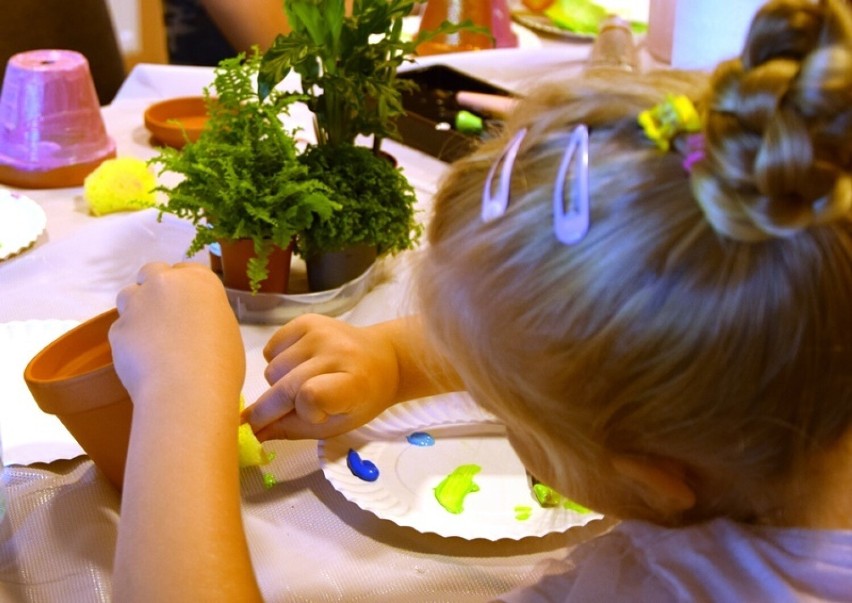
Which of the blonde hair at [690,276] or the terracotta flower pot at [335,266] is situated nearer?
the blonde hair at [690,276]

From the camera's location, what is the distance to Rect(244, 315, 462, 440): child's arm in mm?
660

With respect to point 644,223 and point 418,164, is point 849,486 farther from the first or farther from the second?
point 418,164

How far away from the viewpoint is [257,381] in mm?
759

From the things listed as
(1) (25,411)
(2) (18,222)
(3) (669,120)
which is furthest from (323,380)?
(2) (18,222)

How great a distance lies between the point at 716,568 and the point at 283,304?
18.5 inches

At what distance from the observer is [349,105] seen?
83cm

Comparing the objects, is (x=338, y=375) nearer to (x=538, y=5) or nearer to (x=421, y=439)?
(x=421, y=439)

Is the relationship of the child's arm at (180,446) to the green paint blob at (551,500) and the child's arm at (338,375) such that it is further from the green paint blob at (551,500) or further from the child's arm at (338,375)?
the green paint blob at (551,500)

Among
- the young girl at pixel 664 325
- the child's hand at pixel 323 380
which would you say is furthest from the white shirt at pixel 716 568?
the child's hand at pixel 323 380

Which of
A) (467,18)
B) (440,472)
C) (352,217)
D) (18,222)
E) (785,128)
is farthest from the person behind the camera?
(467,18)

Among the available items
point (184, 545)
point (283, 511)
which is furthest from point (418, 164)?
point (184, 545)

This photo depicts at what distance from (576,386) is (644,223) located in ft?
0.32

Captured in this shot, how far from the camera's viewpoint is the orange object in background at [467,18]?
1458mm

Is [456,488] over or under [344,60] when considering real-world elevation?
under
